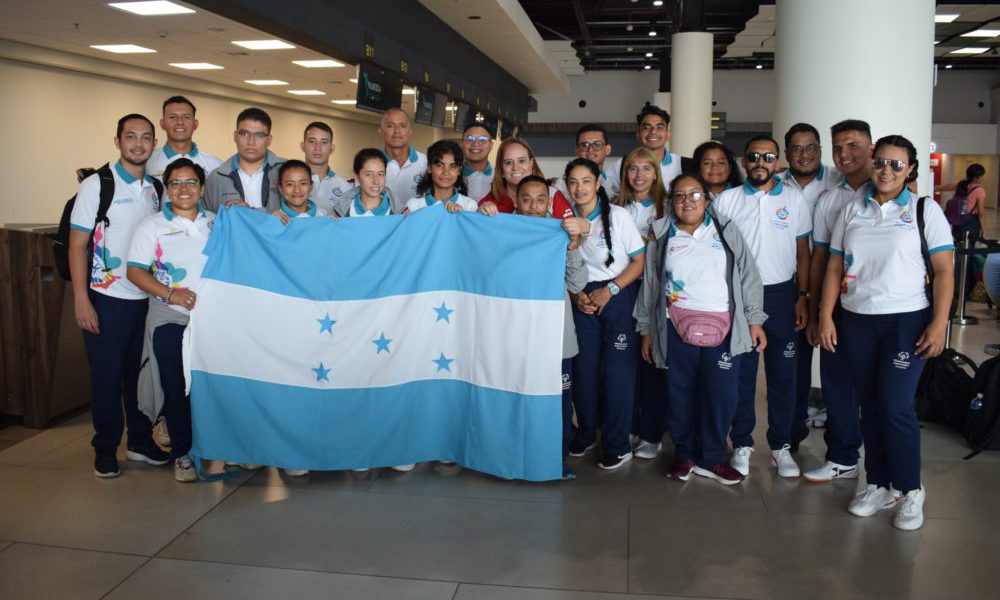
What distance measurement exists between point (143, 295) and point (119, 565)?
1548 mm

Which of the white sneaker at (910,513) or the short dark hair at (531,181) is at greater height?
the short dark hair at (531,181)

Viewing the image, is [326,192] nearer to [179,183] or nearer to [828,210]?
[179,183]

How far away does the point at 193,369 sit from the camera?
4.25 m

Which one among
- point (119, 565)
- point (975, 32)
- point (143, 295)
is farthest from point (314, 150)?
point (975, 32)

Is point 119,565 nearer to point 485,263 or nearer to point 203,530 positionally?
point 203,530

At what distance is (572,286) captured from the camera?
428 cm

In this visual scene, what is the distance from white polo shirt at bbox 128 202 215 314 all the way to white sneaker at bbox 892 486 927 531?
3.51 meters

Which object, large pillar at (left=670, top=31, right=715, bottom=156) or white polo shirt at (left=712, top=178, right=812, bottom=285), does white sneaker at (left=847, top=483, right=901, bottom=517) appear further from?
large pillar at (left=670, top=31, right=715, bottom=156)

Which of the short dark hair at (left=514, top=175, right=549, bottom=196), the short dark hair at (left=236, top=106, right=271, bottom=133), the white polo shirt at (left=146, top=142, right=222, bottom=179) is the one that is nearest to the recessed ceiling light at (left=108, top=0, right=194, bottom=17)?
the white polo shirt at (left=146, top=142, right=222, bottom=179)

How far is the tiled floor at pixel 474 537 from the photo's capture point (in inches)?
127

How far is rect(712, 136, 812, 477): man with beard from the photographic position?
14.4 ft

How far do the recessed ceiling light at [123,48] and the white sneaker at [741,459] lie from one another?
32.3 ft

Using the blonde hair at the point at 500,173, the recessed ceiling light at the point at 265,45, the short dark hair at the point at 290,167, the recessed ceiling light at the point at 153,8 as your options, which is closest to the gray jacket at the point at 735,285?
the blonde hair at the point at 500,173

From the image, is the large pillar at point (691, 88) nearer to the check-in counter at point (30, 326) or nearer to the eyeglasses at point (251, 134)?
the eyeglasses at point (251, 134)
